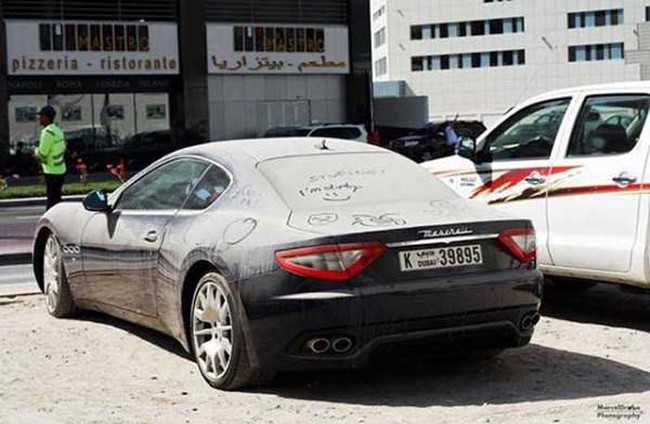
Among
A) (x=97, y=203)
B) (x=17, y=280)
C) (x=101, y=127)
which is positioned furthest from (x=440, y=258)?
(x=101, y=127)

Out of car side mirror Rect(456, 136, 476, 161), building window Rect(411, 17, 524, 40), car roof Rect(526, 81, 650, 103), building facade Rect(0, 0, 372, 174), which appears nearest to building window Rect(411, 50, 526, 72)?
building window Rect(411, 17, 524, 40)

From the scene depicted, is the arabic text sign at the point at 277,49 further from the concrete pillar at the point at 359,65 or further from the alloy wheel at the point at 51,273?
the alloy wheel at the point at 51,273

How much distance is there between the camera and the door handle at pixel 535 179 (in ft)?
26.0

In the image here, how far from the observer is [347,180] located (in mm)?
6266

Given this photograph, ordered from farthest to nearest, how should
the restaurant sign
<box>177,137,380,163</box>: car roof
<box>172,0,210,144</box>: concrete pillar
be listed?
<box>172,0,210,144</box>: concrete pillar < the restaurant sign < <box>177,137,380,163</box>: car roof

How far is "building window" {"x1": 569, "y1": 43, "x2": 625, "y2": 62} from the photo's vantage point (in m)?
87.2

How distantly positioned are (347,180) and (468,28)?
88322 millimetres

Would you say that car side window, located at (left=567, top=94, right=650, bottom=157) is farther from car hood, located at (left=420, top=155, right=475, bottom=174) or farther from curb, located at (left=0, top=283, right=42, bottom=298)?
curb, located at (left=0, top=283, right=42, bottom=298)

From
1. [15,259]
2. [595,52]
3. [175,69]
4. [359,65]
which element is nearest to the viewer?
[15,259]

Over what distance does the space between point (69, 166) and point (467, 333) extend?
3549 centimetres

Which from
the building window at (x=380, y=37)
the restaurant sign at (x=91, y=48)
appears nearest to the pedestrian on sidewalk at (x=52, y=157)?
the restaurant sign at (x=91, y=48)

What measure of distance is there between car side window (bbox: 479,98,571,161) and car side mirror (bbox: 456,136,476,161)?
0.07 m

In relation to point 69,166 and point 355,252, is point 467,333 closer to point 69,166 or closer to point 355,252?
point 355,252

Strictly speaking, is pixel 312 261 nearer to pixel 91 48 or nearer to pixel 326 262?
pixel 326 262
